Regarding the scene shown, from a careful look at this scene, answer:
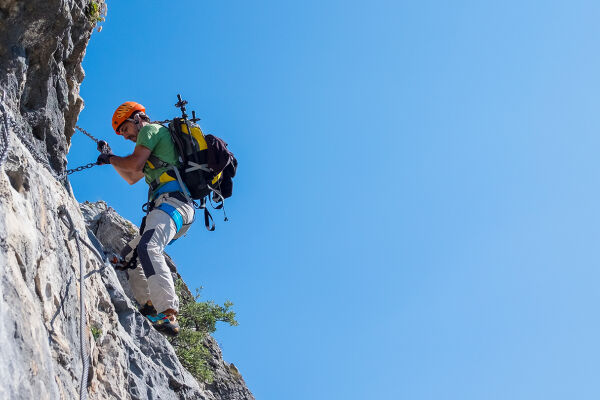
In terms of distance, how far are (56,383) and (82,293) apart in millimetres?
1522

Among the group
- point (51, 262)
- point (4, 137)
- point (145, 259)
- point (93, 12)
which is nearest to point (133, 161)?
point (145, 259)

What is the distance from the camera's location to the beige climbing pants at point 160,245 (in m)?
8.80

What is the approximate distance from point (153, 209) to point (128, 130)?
1.27 metres

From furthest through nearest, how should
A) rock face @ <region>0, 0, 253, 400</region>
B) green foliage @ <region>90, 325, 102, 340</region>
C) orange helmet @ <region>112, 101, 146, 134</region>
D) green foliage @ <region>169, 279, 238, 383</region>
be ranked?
green foliage @ <region>169, 279, 238, 383</region>, orange helmet @ <region>112, 101, 146, 134</region>, green foliage @ <region>90, 325, 102, 340</region>, rock face @ <region>0, 0, 253, 400</region>

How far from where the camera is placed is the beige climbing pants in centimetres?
880

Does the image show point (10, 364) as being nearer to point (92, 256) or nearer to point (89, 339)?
point (89, 339)

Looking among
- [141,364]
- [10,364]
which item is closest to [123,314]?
[141,364]

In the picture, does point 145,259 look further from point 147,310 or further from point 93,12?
point 93,12

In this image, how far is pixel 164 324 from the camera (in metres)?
9.25

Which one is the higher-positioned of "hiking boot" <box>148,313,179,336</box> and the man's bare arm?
the man's bare arm

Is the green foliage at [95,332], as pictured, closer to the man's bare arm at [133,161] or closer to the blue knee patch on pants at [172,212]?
the blue knee patch on pants at [172,212]

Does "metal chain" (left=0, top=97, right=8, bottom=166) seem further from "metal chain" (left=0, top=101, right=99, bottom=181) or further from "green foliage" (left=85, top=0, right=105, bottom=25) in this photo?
"green foliage" (left=85, top=0, right=105, bottom=25)

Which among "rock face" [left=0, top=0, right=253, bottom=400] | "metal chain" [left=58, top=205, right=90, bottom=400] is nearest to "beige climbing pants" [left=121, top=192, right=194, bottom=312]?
"rock face" [left=0, top=0, right=253, bottom=400]

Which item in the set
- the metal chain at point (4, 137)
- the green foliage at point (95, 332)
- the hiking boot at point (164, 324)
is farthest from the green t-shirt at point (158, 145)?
the metal chain at point (4, 137)
